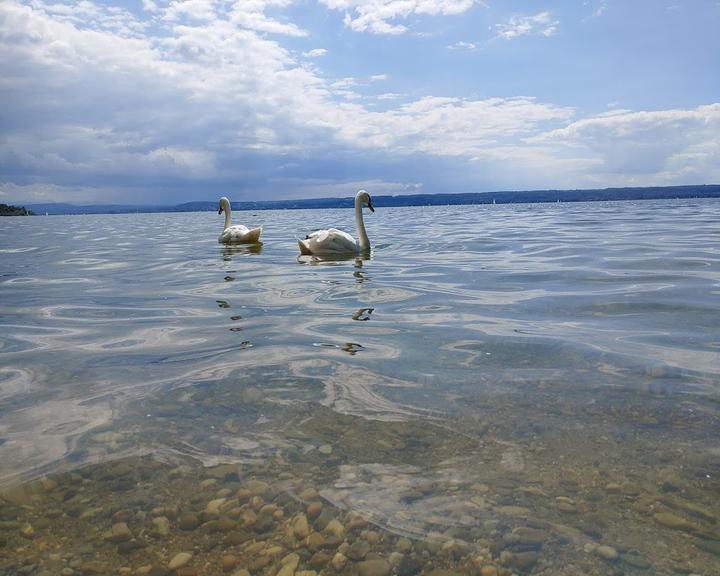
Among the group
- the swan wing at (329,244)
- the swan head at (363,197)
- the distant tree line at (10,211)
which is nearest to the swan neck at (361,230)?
the swan head at (363,197)

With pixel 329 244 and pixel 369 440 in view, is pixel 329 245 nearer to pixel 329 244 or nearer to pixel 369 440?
pixel 329 244

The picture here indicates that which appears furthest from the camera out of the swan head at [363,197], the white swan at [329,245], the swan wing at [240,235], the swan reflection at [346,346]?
the swan wing at [240,235]

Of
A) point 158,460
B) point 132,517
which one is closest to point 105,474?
point 158,460

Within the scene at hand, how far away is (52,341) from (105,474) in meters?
4.01

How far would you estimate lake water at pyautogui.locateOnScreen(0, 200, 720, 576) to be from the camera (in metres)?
2.70

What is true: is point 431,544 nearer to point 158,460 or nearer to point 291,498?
point 291,498

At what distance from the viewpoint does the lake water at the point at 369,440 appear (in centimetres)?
270

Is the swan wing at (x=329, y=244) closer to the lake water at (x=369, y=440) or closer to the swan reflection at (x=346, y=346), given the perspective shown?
the lake water at (x=369, y=440)

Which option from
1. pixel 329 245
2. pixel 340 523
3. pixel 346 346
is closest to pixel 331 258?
pixel 329 245

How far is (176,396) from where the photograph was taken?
4594 millimetres

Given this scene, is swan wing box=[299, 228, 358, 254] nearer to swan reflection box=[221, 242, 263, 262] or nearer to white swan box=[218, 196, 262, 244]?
swan reflection box=[221, 242, 263, 262]

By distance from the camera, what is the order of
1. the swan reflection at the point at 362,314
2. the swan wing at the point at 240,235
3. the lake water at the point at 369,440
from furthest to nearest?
the swan wing at the point at 240,235, the swan reflection at the point at 362,314, the lake water at the point at 369,440

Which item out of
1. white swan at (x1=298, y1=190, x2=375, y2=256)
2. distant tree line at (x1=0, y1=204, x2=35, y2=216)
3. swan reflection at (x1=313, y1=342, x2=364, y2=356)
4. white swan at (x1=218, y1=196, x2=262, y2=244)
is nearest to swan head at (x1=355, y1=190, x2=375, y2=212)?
white swan at (x1=298, y1=190, x2=375, y2=256)

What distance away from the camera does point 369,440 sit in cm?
371
